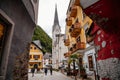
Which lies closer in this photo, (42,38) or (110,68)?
(110,68)

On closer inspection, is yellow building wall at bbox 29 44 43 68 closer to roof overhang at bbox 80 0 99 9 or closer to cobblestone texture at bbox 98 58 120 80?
cobblestone texture at bbox 98 58 120 80

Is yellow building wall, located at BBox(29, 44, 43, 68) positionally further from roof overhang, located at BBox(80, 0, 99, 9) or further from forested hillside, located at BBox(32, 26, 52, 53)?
roof overhang, located at BBox(80, 0, 99, 9)

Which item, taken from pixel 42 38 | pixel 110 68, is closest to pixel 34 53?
pixel 42 38

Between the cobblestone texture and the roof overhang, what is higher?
the roof overhang

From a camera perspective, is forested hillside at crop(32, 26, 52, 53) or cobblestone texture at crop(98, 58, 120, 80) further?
forested hillside at crop(32, 26, 52, 53)

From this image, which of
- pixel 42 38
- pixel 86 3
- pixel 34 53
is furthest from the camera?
pixel 42 38

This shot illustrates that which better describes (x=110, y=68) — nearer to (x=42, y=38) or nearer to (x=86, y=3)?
(x=86, y=3)

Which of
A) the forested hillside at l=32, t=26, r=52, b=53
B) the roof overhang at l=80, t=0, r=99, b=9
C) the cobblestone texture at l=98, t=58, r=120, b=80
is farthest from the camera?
the forested hillside at l=32, t=26, r=52, b=53

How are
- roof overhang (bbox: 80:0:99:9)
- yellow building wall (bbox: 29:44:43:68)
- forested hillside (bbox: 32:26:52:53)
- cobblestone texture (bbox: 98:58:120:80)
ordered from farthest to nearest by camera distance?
1. forested hillside (bbox: 32:26:52:53)
2. yellow building wall (bbox: 29:44:43:68)
3. roof overhang (bbox: 80:0:99:9)
4. cobblestone texture (bbox: 98:58:120:80)

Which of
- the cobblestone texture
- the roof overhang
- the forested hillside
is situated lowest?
the cobblestone texture

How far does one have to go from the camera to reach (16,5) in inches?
161

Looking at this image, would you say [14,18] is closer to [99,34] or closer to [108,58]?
[99,34]

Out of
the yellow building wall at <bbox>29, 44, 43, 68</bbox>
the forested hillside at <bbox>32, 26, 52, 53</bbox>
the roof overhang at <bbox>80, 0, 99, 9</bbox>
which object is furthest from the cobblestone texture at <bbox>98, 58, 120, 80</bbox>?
the forested hillside at <bbox>32, 26, 52, 53</bbox>

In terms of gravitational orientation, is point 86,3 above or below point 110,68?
above
